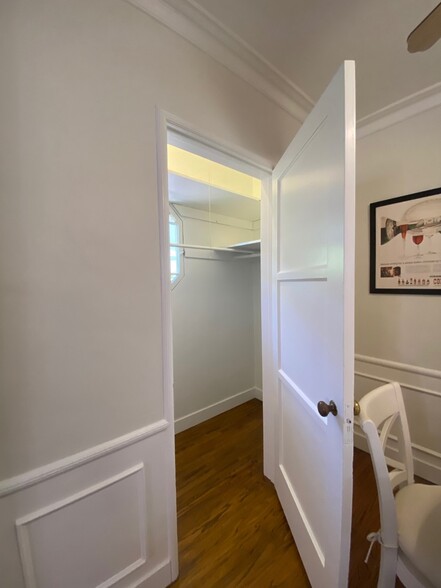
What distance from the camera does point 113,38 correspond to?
91 centimetres

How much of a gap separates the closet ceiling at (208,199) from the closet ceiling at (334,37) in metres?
0.90

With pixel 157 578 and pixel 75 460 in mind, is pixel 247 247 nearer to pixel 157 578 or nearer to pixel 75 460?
pixel 75 460

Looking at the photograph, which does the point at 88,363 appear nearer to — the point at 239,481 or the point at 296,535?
the point at 296,535

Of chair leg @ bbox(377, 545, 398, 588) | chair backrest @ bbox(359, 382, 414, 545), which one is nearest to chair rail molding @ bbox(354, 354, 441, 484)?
chair backrest @ bbox(359, 382, 414, 545)

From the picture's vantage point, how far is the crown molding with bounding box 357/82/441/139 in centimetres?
154

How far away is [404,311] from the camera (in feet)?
5.70

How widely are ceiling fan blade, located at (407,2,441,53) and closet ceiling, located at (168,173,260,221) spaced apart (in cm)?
142

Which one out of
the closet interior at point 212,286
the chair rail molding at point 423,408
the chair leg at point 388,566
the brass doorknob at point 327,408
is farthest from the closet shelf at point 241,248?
the chair leg at point 388,566

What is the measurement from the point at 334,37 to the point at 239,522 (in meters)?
2.66

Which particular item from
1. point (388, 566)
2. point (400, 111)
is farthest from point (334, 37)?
point (388, 566)

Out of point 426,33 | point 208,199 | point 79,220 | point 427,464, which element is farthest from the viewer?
point 208,199

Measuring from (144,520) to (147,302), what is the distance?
0.93 m

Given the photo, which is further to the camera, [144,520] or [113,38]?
[144,520]

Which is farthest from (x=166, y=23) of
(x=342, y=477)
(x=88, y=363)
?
(x=342, y=477)
